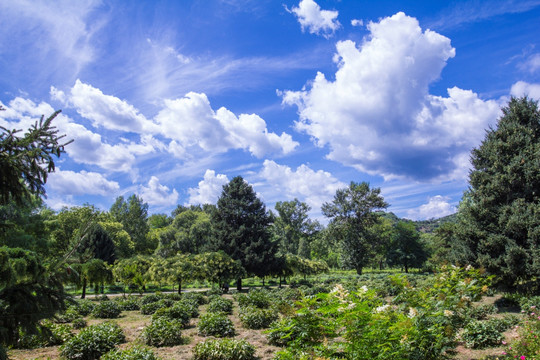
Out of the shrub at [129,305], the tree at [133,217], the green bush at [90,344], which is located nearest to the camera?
the green bush at [90,344]

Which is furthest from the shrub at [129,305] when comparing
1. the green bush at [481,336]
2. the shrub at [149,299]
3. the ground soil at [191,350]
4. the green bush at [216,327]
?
the green bush at [481,336]

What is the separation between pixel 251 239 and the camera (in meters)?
31.0

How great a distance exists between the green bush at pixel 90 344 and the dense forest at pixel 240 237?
1.52 meters

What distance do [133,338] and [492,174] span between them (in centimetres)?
1779

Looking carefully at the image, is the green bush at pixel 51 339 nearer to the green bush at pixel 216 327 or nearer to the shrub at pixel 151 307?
the green bush at pixel 216 327

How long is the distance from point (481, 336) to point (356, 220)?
3885 cm

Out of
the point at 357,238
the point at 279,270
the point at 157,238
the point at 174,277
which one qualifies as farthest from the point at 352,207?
the point at 157,238

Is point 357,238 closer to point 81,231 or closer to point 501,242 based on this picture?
point 501,242

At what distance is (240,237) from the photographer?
30.9 metres

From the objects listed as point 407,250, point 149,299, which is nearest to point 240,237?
point 149,299

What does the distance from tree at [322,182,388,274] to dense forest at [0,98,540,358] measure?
16 cm

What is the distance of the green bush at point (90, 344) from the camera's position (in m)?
8.27

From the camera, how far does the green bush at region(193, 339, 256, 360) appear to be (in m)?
7.91

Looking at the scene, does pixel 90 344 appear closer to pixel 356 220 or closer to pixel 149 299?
pixel 149 299
